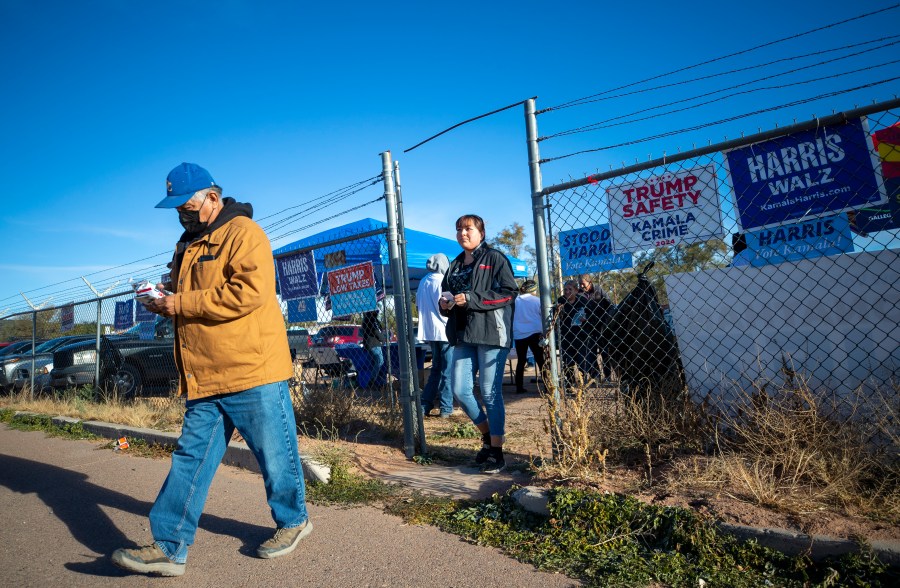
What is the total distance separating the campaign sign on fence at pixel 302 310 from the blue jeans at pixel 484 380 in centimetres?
267

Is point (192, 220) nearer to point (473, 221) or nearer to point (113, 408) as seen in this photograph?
point (473, 221)

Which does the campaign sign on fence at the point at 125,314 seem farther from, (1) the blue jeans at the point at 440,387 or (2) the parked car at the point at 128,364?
(1) the blue jeans at the point at 440,387

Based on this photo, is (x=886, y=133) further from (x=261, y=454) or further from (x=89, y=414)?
(x=89, y=414)

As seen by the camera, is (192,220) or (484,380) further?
(484,380)

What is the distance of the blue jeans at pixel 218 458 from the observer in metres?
3.03

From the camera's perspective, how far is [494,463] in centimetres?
457

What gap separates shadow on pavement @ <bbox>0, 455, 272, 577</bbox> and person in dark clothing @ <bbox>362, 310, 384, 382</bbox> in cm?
278

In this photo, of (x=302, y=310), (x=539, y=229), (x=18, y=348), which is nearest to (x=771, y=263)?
(x=539, y=229)

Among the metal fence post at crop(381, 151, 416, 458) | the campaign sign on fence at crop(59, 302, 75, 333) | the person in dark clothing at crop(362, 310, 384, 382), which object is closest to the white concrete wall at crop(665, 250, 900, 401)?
the metal fence post at crop(381, 151, 416, 458)

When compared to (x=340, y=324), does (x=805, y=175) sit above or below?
above

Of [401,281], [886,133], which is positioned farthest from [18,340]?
[886,133]

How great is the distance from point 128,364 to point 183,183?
331 inches

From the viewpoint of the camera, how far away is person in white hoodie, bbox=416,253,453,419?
290 inches

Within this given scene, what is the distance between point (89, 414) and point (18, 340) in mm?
10855
